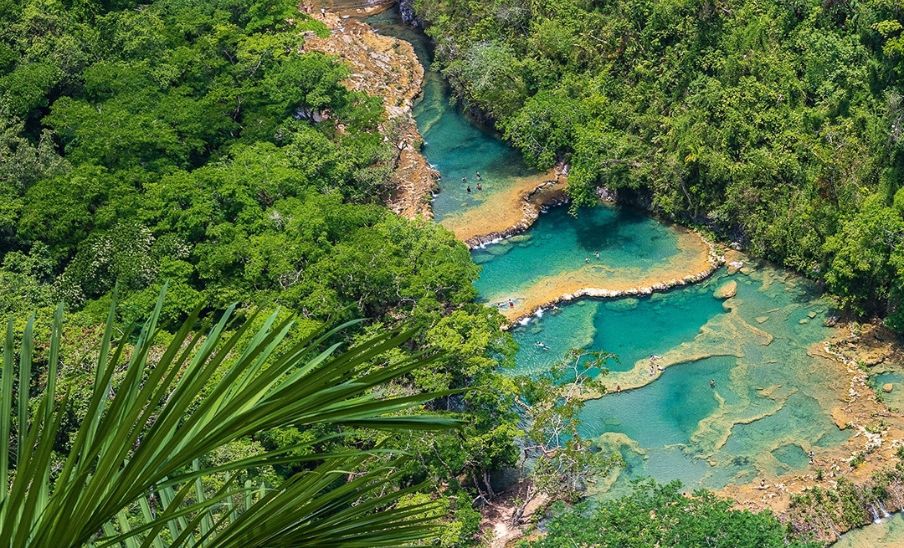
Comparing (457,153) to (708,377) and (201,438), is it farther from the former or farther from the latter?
(201,438)

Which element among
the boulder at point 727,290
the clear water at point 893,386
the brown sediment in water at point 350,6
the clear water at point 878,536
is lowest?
the clear water at point 878,536

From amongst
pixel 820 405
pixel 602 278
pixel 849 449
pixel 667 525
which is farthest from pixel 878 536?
pixel 602 278

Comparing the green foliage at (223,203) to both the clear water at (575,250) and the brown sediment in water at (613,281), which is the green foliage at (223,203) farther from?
the clear water at (575,250)

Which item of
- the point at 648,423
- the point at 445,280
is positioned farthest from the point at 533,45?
the point at 648,423

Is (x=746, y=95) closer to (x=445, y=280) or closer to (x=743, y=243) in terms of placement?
(x=743, y=243)

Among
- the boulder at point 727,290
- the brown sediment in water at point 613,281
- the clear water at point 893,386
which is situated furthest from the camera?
the brown sediment in water at point 613,281

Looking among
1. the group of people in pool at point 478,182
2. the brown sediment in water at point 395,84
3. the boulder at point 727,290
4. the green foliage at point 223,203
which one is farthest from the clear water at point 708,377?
the brown sediment in water at point 395,84
